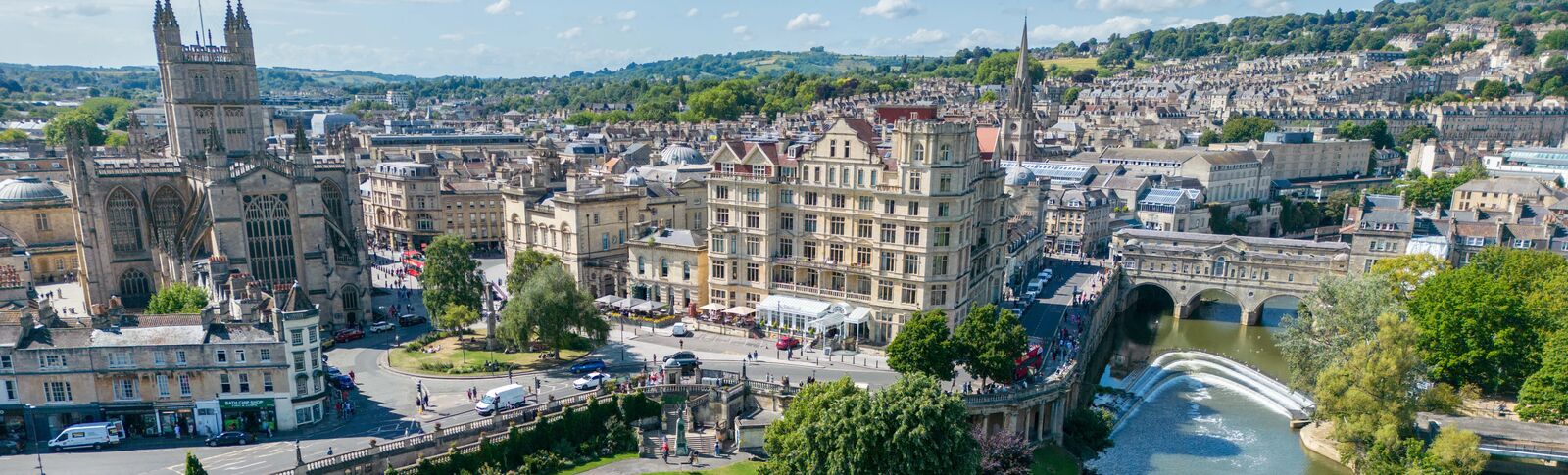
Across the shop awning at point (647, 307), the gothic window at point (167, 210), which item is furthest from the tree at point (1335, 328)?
the gothic window at point (167, 210)

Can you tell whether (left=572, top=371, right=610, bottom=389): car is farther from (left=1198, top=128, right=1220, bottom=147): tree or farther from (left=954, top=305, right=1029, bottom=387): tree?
(left=1198, top=128, right=1220, bottom=147): tree

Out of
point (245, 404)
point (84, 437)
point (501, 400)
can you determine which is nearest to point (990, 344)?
point (501, 400)

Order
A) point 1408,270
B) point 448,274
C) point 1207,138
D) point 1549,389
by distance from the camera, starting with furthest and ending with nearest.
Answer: point 1207,138 → point 1408,270 → point 448,274 → point 1549,389

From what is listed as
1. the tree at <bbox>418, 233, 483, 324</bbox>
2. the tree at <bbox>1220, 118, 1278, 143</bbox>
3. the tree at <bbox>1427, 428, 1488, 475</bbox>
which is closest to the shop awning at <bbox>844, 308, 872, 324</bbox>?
the tree at <bbox>418, 233, 483, 324</bbox>

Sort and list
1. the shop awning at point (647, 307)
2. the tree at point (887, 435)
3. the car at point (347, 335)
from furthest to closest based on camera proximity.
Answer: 1. the shop awning at point (647, 307)
2. the car at point (347, 335)
3. the tree at point (887, 435)

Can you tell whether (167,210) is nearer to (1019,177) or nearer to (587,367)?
(587,367)

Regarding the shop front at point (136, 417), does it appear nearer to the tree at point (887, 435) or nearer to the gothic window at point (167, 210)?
the gothic window at point (167, 210)
